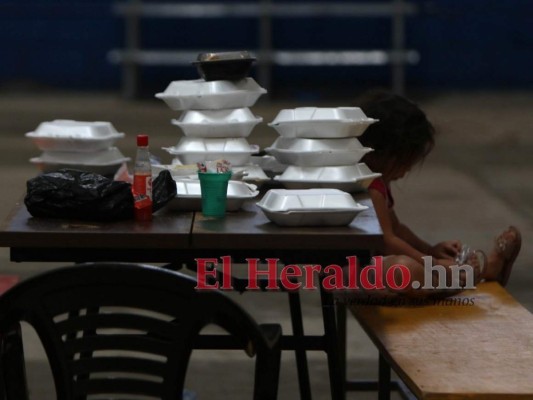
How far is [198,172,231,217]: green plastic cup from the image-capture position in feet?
9.66

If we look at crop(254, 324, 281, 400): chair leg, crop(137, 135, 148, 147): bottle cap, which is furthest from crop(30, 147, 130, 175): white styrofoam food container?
crop(254, 324, 281, 400): chair leg

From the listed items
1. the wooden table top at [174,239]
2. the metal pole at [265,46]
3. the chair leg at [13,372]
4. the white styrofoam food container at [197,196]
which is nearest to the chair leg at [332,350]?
the white styrofoam food container at [197,196]

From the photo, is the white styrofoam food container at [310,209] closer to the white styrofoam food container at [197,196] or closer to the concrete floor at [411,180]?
the white styrofoam food container at [197,196]

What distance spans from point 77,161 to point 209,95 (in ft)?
1.69

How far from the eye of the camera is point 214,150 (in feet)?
11.0

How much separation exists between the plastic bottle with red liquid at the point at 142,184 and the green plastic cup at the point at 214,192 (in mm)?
142

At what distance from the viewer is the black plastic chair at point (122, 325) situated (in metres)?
2.11

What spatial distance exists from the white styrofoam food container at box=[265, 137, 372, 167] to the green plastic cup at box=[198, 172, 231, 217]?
Result: 31cm

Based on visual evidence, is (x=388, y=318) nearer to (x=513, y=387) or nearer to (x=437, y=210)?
(x=513, y=387)

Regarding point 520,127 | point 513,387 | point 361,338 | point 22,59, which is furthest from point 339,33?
point 513,387

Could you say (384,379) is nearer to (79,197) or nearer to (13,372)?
(79,197)

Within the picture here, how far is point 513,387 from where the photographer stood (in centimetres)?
271

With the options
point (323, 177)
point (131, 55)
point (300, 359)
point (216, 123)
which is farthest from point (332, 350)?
point (131, 55)

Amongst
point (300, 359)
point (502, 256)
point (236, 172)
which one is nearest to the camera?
point (236, 172)
